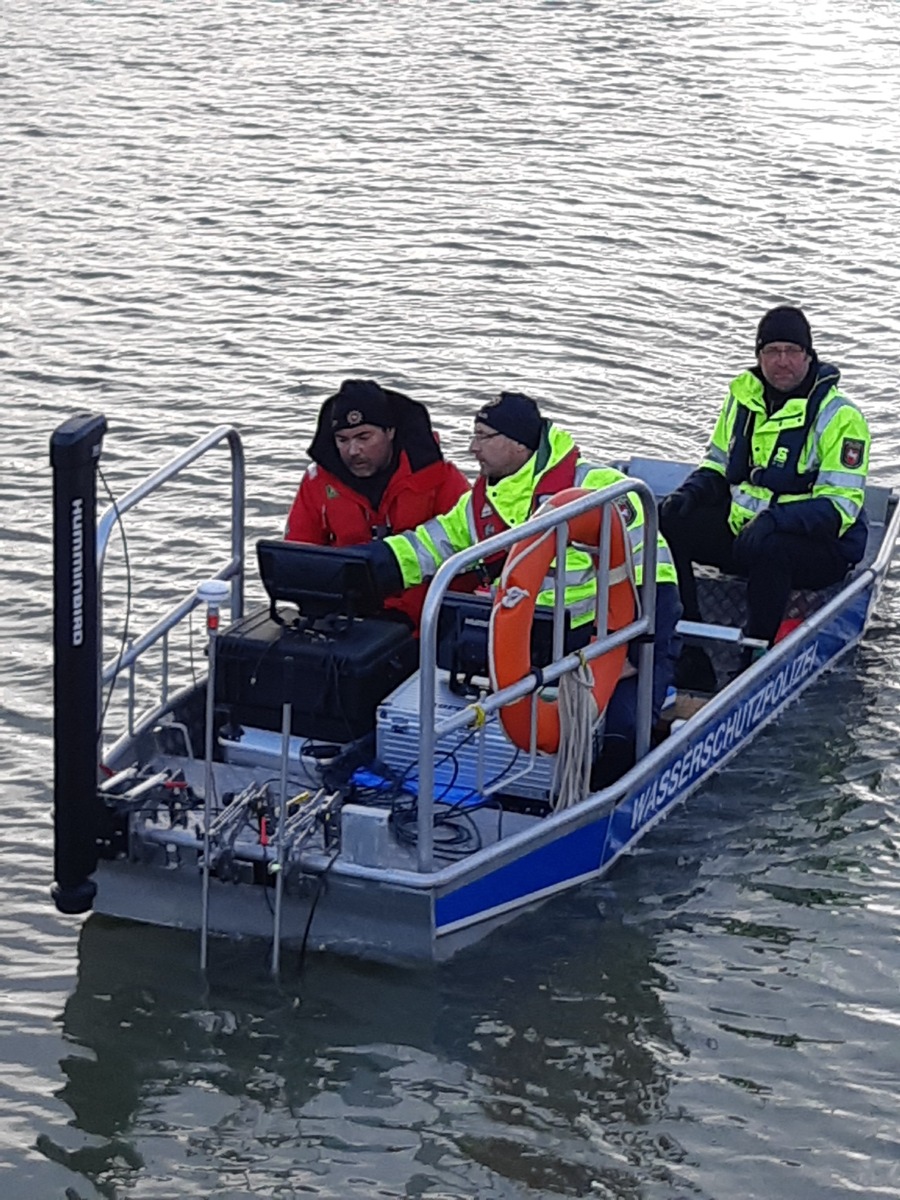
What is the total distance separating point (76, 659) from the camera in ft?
23.0

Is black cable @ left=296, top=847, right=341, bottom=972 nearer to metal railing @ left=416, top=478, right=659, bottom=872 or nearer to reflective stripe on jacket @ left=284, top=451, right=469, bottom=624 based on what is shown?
metal railing @ left=416, top=478, right=659, bottom=872

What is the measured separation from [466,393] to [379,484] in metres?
4.90

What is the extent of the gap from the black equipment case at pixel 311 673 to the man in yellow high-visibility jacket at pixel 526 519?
331 millimetres

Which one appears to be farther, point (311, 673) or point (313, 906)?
point (311, 673)

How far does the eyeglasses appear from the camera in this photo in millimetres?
9508

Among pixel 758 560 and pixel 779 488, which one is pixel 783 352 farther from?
pixel 758 560

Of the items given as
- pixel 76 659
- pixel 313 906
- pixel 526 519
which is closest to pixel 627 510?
pixel 526 519

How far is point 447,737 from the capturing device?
A: 27.5 feet

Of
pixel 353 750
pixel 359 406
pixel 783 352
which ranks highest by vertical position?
pixel 783 352

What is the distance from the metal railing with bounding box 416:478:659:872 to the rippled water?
734 mm

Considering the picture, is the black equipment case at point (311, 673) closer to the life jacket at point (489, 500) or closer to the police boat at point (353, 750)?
the police boat at point (353, 750)

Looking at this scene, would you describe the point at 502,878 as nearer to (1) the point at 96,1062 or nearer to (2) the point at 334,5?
(1) the point at 96,1062

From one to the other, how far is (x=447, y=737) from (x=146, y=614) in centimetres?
266

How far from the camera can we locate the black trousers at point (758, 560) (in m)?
9.52
